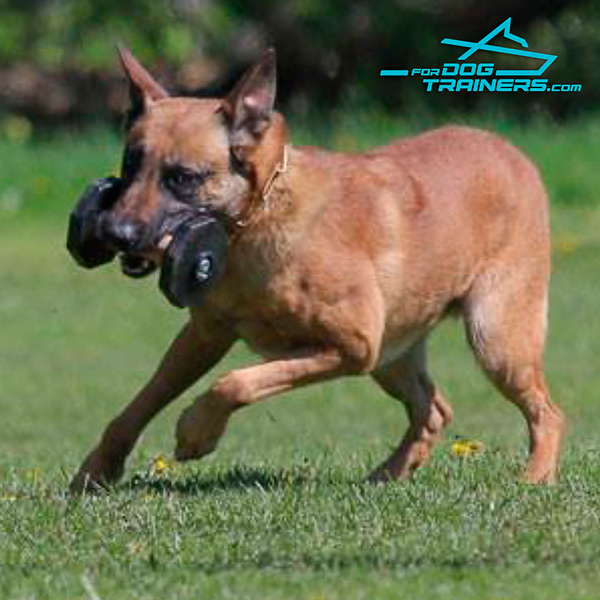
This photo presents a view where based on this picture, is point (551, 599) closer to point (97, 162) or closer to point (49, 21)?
point (97, 162)

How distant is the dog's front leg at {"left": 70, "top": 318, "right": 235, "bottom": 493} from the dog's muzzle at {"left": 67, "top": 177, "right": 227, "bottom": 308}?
2.08 feet

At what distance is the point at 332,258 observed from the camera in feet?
29.1

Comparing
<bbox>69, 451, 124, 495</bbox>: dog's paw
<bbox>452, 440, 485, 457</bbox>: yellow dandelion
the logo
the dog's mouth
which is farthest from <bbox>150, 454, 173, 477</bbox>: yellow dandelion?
the logo

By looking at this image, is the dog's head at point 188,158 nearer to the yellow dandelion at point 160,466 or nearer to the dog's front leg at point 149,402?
the dog's front leg at point 149,402

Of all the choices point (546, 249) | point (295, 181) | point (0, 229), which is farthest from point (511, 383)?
point (0, 229)

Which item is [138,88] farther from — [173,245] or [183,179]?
[173,245]

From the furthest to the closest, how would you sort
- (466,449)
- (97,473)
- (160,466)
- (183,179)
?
(466,449) → (160,466) → (97,473) → (183,179)

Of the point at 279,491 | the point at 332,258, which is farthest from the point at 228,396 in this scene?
the point at 332,258

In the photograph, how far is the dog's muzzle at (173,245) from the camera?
824cm

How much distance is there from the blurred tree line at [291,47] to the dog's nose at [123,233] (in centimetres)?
1917

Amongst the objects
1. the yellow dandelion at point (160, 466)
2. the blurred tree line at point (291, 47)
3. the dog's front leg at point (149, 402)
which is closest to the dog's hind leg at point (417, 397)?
the yellow dandelion at point (160, 466)

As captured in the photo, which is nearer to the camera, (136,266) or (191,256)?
(191,256)

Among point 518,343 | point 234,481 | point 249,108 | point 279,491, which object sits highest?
point 249,108

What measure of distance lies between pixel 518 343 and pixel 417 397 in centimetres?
61
